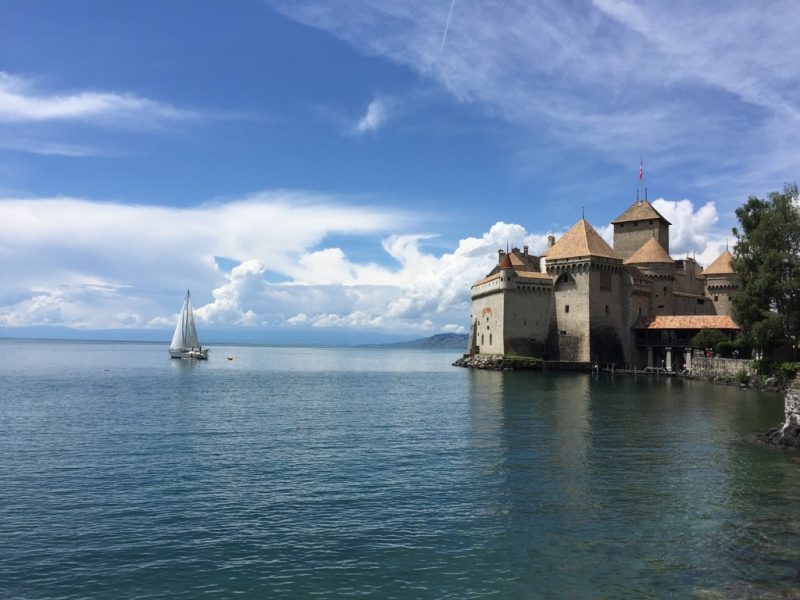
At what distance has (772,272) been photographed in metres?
42.2

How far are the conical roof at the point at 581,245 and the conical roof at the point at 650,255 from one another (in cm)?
619

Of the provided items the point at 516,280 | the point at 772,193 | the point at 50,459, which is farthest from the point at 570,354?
the point at 50,459

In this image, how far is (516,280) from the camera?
66750 millimetres

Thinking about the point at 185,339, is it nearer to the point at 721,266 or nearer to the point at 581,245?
the point at 581,245

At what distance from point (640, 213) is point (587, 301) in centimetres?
1870

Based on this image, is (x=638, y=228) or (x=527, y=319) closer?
(x=527, y=319)

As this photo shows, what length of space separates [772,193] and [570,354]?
26745mm

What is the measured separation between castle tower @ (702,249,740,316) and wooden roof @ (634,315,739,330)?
937 centimetres

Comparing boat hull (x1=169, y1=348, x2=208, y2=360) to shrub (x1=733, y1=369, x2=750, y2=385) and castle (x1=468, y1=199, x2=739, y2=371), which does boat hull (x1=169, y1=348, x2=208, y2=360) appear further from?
shrub (x1=733, y1=369, x2=750, y2=385)

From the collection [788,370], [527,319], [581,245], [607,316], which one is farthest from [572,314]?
[788,370]

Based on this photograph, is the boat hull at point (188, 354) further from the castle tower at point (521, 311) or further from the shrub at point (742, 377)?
the shrub at point (742, 377)

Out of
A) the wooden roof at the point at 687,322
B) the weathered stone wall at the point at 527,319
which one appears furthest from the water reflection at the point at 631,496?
the weathered stone wall at the point at 527,319

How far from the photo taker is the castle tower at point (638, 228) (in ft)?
245

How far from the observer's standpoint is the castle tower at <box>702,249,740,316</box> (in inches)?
2810
